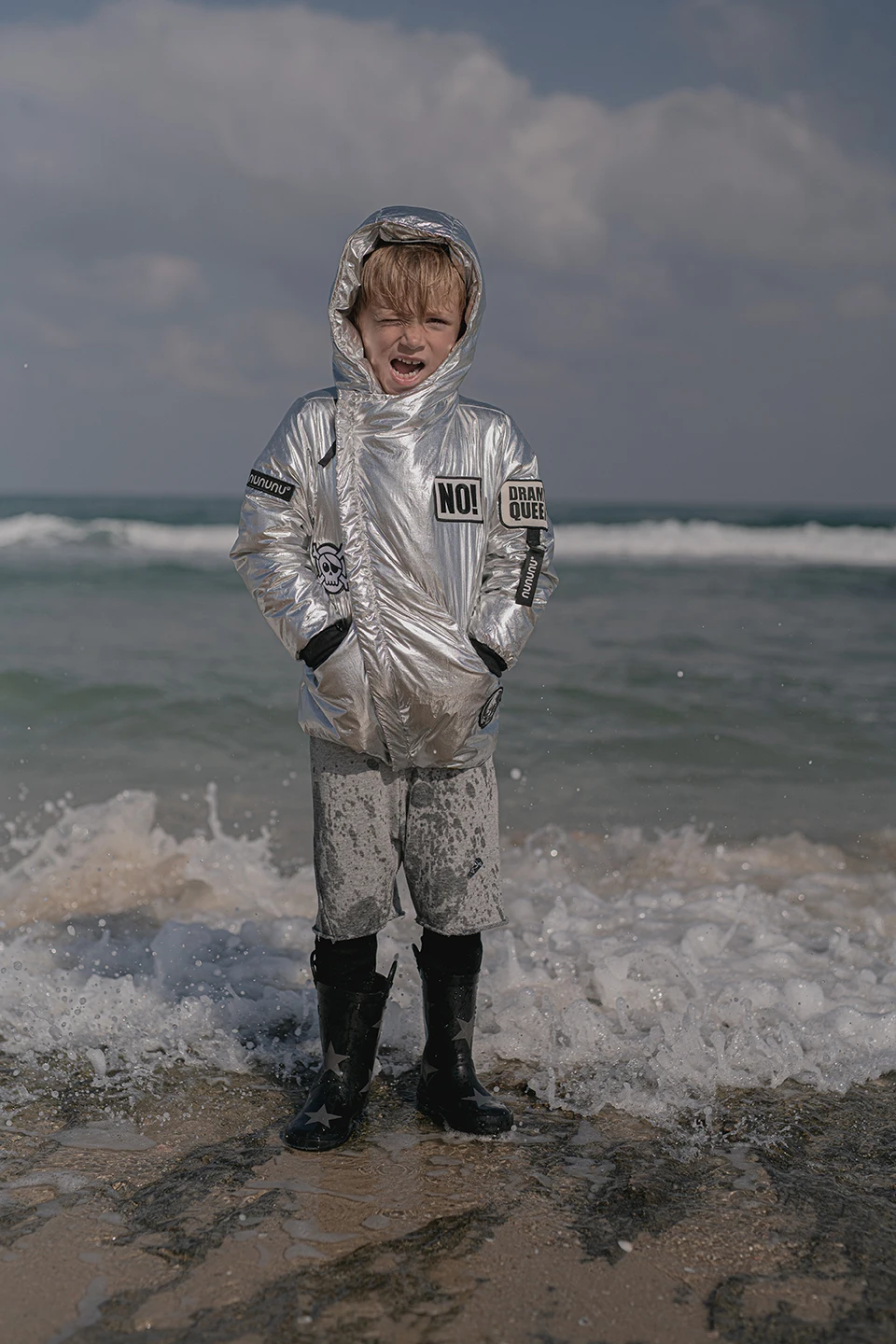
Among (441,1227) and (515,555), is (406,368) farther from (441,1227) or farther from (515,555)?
(441,1227)

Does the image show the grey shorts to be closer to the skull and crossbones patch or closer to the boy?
the boy

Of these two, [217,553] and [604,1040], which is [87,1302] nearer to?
[604,1040]

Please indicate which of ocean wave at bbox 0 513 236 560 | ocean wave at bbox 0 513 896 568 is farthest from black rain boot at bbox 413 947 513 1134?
ocean wave at bbox 0 513 896 568

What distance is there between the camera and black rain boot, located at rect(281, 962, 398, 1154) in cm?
246

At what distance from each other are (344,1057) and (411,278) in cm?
179

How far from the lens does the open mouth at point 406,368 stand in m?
2.49

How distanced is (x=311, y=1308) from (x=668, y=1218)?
0.72 m

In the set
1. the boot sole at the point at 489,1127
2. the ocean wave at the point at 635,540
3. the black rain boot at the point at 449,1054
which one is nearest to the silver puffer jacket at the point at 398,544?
A: the black rain boot at the point at 449,1054

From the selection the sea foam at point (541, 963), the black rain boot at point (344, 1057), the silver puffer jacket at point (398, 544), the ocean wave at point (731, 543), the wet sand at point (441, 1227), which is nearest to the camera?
the wet sand at point (441, 1227)

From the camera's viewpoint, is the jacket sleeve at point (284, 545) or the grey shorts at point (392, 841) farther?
the grey shorts at point (392, 841)

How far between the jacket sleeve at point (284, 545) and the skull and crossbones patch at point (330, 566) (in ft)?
0.06

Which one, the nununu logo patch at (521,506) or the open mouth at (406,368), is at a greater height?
the open mouth at (406,368)

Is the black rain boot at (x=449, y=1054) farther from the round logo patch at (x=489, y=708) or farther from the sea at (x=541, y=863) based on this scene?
the round logo patch at (x=489, y=708)

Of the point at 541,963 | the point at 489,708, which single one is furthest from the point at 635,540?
the point at 489,708
